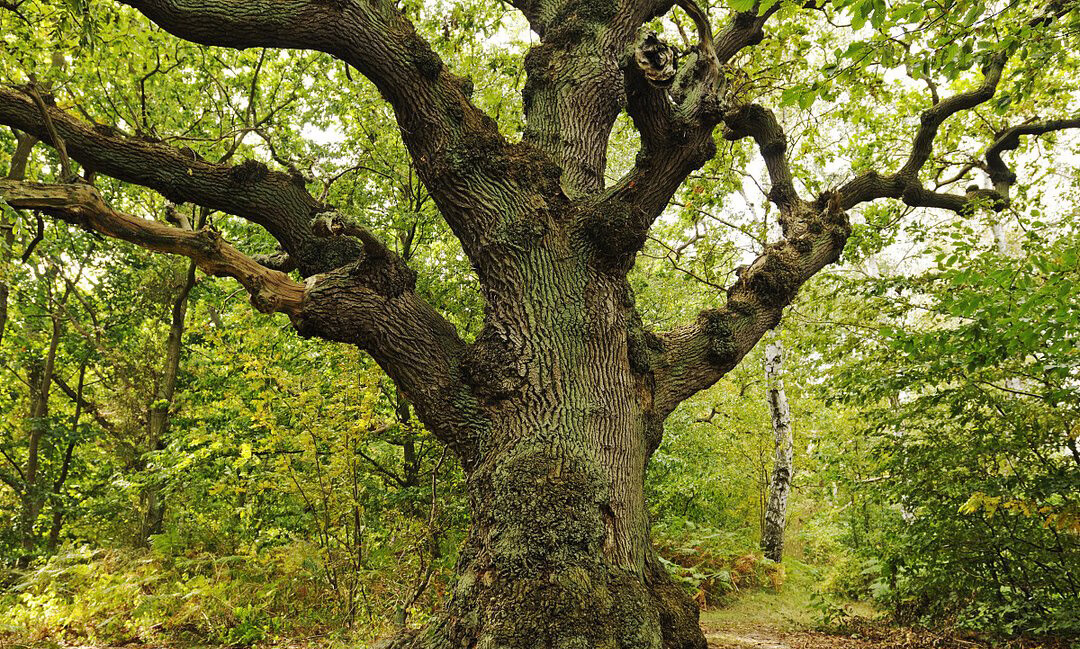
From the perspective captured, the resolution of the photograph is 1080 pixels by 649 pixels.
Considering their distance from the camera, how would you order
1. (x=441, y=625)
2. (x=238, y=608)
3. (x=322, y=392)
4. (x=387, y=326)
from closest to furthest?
(x=441, y=625)
(x=387, y=326)
(x=238, y=608)
(x=322, y=392)

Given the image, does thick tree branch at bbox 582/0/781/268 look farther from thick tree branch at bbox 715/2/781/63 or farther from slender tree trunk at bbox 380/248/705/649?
thick tree branch at bbox 715/2/781/63

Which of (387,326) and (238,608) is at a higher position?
(387,326)

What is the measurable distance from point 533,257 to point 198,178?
2555 mm

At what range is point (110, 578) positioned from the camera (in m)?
6.37

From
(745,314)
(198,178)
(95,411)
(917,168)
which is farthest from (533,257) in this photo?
(95,411)

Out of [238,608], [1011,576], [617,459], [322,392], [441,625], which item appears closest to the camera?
[441,625]

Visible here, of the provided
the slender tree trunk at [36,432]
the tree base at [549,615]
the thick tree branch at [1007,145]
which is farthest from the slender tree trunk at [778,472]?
the slender tree trunk at [36,432]

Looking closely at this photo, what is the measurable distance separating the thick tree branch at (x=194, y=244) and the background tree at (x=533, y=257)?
1 cm

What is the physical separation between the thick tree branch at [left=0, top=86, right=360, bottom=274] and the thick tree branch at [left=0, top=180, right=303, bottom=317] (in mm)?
419

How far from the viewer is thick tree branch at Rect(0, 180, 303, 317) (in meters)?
3.78

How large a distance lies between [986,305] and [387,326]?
12.8 feet

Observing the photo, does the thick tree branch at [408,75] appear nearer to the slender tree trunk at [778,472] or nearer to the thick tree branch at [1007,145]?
the thick tree branch at [1007,145]

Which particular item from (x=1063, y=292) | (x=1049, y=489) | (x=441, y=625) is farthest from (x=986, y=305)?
(x=441, y=625)

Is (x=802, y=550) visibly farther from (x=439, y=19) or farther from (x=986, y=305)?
(x=439, y=19)
